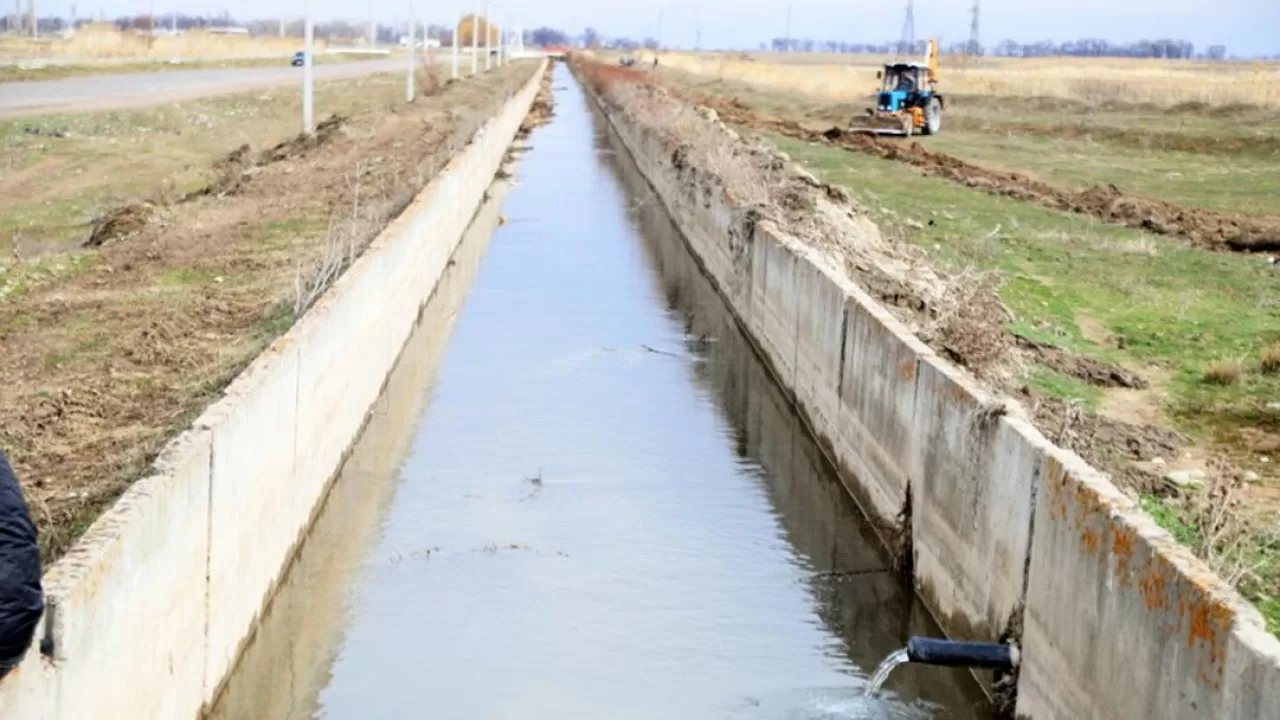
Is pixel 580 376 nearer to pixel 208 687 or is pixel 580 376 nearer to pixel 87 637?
pixel 208 687

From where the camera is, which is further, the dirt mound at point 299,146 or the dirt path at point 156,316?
the dirt mound at point 299,146

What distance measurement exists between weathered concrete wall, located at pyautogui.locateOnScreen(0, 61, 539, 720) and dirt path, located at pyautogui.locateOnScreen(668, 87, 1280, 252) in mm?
14063

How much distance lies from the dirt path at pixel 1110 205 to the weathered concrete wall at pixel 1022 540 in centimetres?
1055

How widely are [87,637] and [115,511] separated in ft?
3.46

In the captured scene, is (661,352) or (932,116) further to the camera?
(932,116)

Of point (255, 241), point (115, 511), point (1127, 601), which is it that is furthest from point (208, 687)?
point (255, 241)

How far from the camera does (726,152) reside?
29344 millimetres

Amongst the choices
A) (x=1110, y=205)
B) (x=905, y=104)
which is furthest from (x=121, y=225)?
(x=905, y=104)

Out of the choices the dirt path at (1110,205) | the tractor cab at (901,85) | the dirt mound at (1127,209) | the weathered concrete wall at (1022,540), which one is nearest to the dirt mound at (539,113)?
the tractor cab at (901,85)

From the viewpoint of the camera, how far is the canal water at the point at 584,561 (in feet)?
31.2

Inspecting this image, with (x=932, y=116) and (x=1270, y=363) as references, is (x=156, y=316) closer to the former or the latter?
(x=1270, y=363)

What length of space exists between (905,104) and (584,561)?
39060 millimetres

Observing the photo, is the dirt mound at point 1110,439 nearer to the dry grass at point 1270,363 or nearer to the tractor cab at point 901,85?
the dry grass at point 1270,363

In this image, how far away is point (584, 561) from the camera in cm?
1174
